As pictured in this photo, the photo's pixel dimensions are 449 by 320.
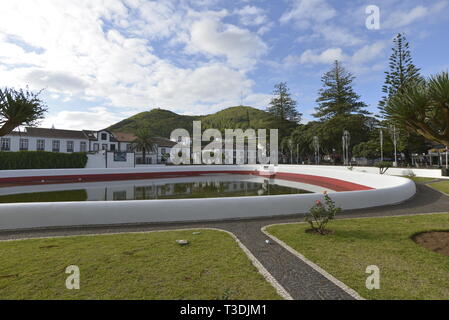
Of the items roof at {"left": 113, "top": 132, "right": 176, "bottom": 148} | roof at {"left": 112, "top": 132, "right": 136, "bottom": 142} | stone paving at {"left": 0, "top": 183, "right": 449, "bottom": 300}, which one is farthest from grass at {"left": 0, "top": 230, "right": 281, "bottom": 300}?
roof at {"left": 112, "top": 132, "right": 136, "bottom": 142}

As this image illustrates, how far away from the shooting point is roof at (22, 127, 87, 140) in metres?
42.4

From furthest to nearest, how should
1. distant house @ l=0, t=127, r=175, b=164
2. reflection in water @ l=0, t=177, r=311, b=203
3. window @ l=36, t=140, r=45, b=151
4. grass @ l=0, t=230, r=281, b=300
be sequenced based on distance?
window @ l=36, t=140, r=45, b=151 → distant house @ l=0, t=127, r=175, b=164 → reflection in water @ l=0, t=177, r=311, b=203 → grass @ l=0, t=230, r=281, b=300

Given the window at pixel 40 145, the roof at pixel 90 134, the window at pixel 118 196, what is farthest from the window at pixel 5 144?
the window at pixel 118 196

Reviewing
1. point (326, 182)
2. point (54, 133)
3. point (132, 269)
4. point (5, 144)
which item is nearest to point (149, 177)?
point (326, 182)

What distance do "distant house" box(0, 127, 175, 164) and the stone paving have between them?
35.1 metres

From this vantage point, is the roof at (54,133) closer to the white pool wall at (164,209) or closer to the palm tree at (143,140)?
the palm tree at (143,140)

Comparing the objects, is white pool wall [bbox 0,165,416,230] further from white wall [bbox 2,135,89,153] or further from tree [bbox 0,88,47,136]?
white wall [bbox 2,135,89,153]

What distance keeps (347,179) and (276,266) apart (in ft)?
60.1

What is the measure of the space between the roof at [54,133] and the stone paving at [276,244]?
1839 inches

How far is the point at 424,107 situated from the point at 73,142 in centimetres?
5407

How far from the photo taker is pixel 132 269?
4.03 metres

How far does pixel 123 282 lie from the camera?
141 inches

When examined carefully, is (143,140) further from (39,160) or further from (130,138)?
(39,160)
